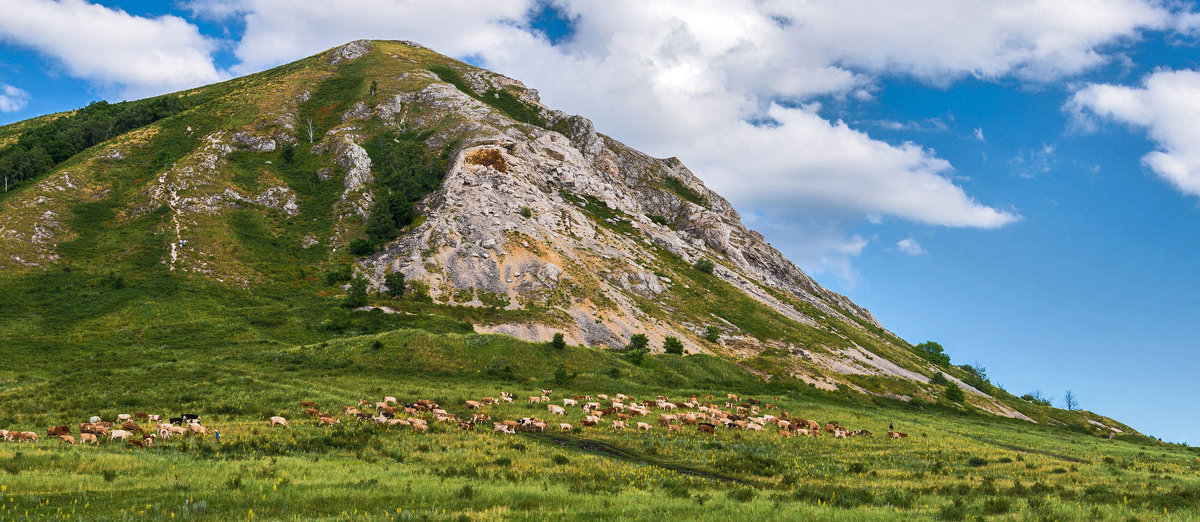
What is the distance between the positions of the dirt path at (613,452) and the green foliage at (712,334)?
6971 cm

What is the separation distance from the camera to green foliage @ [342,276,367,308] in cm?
8994

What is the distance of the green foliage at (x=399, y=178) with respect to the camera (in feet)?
375

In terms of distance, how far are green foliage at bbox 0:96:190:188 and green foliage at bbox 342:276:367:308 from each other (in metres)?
83.7

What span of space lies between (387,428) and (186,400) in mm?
19032

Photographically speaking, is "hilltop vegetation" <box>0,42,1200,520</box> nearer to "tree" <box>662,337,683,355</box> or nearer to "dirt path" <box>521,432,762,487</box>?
"dirt path" <box>521,432,762,487</box>

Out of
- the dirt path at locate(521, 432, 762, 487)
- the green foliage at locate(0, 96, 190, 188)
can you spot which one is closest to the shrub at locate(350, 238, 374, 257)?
the green foliage at locate(0, 96, 190, 188)


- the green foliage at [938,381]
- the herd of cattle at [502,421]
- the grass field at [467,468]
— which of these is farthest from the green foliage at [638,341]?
the green foliage at [938,381]

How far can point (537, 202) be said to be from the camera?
416ft

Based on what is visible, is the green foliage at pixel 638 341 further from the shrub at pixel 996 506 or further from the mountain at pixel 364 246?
the shrub at pixel 996 506

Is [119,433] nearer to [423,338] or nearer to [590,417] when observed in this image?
[590,417]

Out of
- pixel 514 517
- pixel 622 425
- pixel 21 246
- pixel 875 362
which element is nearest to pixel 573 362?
pixel 622 425

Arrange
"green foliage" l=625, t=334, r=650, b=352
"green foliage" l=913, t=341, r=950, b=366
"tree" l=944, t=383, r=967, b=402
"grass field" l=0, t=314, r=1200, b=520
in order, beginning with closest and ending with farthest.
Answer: "grass field" l=0, t=314, r=1200, b=520 → "green foliage" l=625, t=334, r=650, b=352 → "tree" l=944, t=383, r=967, b=402 → "green foliage" l=913, t=341, r=950, b=366

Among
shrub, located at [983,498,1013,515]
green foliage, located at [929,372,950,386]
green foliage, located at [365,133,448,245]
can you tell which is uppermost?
green foliage, located at [365,133,448,245]

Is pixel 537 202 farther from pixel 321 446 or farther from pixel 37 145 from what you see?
pixel 37 145
